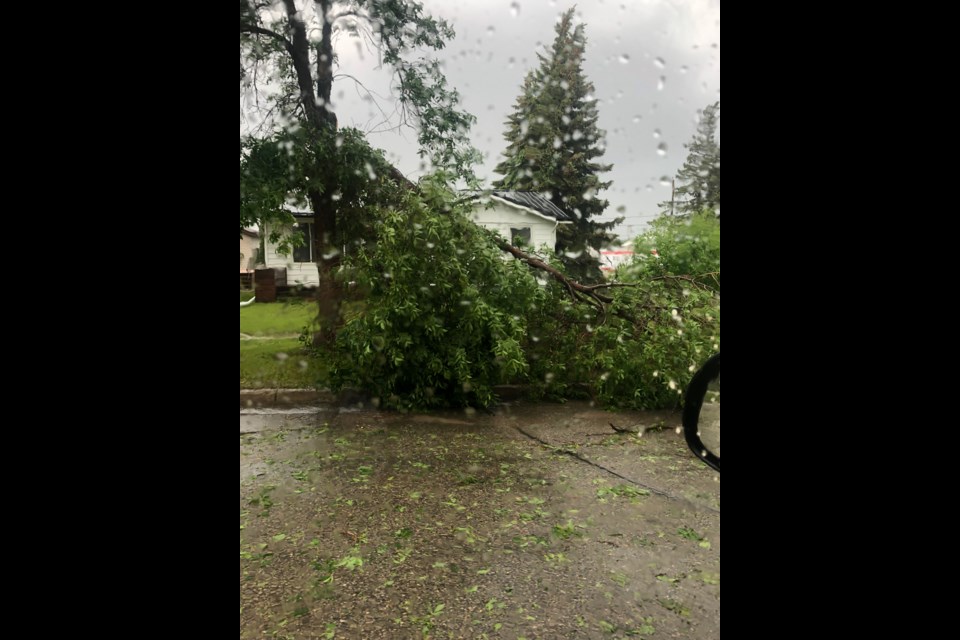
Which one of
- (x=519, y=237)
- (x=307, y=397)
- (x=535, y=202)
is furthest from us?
(x=535, y=202)

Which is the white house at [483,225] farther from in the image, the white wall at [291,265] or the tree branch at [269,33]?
the tree branch at [269,33]

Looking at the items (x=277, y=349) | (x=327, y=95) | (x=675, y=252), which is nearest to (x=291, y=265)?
(x=277, y=349)

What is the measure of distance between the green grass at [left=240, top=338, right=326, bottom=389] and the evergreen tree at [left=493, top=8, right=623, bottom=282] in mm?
2203

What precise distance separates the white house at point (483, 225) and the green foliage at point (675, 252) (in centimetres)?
54

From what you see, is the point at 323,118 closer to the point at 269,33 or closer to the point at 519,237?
the point at 269,33

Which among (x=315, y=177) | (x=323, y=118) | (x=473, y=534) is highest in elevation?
(x=323, y=118)

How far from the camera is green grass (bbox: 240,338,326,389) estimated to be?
11.5 ft

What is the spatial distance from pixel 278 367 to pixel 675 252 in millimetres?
2507

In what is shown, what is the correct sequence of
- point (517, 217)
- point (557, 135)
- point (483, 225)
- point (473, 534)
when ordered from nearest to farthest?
point (473, 534) → point (483, 225) → point (517, 217) → point (557, 135)

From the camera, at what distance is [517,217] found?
3.71 meters

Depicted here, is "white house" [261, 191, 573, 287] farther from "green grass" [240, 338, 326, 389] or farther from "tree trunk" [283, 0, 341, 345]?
"green grass" [240, 338, 326, 389]
